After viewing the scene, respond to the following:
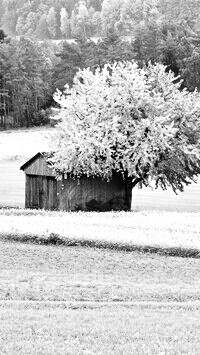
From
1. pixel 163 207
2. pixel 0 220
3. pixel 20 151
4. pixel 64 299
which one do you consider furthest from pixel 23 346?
pixel 20 151

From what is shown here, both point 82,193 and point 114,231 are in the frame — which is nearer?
point 114,231

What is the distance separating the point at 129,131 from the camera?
146ft

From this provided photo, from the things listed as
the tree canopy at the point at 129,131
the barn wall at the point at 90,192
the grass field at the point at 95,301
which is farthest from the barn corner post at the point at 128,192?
the grass field at the point at 95,301

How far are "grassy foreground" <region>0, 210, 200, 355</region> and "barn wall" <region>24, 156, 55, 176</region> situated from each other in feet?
29.8

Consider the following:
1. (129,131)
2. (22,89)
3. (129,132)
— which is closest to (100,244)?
(129,131)

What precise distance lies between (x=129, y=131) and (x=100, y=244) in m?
16.3

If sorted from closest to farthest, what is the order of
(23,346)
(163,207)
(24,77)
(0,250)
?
(23,346) → (0,250) → (163,207) → (24,77)

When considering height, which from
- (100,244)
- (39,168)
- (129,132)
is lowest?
(100,244)

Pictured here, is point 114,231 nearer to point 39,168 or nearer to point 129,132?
point 129,132

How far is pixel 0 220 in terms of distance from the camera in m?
35.2

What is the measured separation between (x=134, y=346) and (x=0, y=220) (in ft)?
76.6

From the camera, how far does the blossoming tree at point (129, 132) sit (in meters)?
43.7

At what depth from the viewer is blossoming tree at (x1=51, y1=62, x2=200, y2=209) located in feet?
143

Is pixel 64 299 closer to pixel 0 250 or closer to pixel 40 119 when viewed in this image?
pixel 0 250
